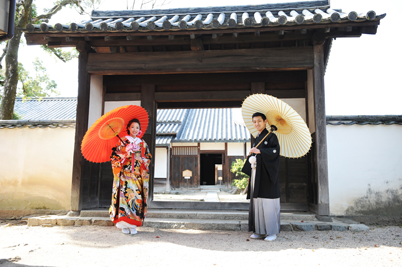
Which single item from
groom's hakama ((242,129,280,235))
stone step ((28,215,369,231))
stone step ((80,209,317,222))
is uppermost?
groom's hakama ((242,129,280,235))

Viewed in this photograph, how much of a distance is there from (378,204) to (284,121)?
3.38m

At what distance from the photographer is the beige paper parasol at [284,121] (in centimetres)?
374

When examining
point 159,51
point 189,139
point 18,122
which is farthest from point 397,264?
point 189,139

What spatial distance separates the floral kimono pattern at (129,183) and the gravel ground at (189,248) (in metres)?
0.32

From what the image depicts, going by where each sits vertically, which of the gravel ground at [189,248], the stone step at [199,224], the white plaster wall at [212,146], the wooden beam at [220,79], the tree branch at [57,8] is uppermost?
the tree branch at [57,8]

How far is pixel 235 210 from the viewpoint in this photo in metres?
5.49

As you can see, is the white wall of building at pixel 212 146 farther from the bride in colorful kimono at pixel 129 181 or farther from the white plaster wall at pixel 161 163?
the bride in colorful kimono at pixel 129 181

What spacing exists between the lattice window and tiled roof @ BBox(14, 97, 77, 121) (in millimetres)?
6477

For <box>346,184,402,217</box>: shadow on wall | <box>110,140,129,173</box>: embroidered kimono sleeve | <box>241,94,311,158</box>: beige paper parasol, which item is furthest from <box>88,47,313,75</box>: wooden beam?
<box>346,184,402,217</box>: shadow on wall

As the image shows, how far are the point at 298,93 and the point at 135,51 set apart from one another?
3.56m

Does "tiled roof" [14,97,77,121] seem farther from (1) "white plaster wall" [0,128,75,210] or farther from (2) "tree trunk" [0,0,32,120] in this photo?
(1) "white plaster wall" [0,128,75,210]

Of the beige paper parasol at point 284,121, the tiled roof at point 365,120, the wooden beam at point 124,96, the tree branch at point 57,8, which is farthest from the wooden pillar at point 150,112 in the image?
the tree branch at point 57,8

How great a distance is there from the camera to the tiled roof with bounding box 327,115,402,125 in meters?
5.77

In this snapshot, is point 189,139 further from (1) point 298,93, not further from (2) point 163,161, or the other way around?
(1) point 298,93
